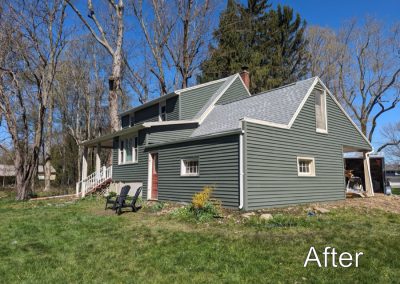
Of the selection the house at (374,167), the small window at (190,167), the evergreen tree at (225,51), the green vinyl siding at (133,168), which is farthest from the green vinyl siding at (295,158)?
the evergreen tree at (225,51)

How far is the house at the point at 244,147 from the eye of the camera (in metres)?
11.7

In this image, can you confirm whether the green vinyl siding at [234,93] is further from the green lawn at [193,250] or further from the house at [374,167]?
the green lawn at [193,250]

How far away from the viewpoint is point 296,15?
99.9 ft

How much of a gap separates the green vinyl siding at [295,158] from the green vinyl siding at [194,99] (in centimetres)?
632

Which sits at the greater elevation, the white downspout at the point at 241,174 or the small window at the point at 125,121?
the small window at the point at 125,121

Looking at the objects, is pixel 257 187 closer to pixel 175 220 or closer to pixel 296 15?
pixel 175 220

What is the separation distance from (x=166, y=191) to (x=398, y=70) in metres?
27.1

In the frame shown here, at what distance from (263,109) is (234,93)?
5417mm

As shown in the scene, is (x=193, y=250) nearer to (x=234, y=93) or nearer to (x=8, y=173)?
(x=234, y=93)

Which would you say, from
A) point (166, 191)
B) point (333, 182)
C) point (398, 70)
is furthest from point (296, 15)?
point (166, 191)

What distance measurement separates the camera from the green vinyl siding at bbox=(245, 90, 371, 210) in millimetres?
11648

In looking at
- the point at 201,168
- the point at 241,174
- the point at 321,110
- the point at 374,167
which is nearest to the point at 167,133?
the point at 201,168

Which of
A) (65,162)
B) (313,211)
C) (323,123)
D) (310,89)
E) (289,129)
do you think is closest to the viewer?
(313,211)

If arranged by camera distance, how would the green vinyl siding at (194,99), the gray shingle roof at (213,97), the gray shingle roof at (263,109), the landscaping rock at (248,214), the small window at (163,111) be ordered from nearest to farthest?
the landscaping rock at (248,214) < the gray shingle roof at (263,109) < the gray shingle roof at (213,97) < the green vinyl siding at (194,99) < the small window at (163,111)
